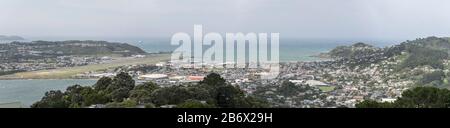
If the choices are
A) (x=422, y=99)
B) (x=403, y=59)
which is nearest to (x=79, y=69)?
(x=422, y=99)

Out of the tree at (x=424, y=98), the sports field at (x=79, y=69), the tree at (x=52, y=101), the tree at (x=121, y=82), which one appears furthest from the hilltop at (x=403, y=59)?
the tree at (x=52, y=101)

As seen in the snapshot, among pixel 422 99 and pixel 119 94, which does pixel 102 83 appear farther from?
pixel 422 99

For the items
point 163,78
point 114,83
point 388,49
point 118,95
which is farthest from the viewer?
point 388,49

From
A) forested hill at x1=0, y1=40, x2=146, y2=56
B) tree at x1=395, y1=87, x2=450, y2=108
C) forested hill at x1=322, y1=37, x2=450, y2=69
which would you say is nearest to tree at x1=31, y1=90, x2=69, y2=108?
forested hill at x1=0, y1=40, x2=146, y2=56

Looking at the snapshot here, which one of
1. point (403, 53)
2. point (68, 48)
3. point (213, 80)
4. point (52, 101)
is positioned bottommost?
point (52, 101)

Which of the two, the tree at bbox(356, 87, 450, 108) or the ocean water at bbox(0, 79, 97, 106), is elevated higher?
the tree at bbox(356, 87, 450, 108)

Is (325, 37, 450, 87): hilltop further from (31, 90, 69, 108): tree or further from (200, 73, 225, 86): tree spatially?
(31, 90, 69, 108): tree

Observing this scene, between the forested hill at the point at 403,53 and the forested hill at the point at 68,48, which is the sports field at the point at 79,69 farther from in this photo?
the forested hill at the point at 403,53
